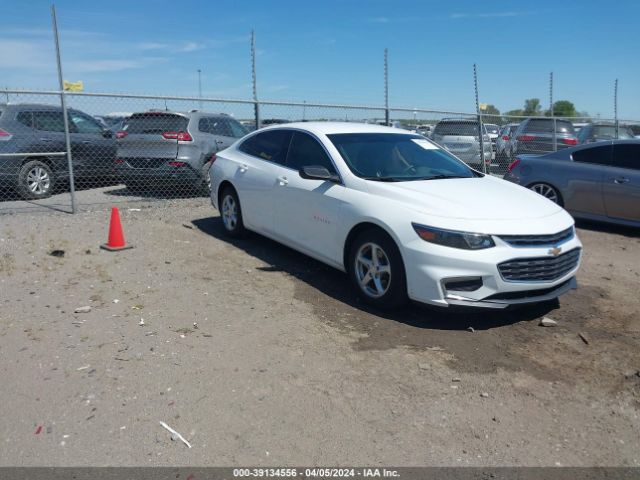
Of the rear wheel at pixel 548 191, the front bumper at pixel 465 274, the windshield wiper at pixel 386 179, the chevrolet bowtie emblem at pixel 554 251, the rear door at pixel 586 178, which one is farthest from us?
the rear wheel at pixel 548 191

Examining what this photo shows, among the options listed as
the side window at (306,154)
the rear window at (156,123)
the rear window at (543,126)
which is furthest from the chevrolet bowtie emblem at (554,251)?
the rear window at (543,126)

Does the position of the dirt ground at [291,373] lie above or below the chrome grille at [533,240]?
below

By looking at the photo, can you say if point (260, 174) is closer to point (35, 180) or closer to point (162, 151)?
point (162, 151)

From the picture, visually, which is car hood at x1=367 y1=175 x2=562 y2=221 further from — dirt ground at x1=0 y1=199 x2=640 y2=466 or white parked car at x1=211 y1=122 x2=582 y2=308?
dirt ground at x1=0 y1=199 x2=640 y2=466

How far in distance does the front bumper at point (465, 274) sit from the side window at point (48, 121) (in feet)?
25.3

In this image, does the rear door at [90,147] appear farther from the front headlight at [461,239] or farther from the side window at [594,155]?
the side window at [594,155]

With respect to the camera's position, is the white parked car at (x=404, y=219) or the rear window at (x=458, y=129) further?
the rear window at (x=458, y=129)

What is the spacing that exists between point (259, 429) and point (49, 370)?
1.63m

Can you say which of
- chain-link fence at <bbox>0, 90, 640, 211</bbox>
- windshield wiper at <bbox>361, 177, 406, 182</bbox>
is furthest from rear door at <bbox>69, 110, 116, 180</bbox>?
windshield wiper at <bbox>361, 177, 406, 182</bbox>

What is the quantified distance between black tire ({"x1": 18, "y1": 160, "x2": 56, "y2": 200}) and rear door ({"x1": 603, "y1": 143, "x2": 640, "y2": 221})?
910 centimetres

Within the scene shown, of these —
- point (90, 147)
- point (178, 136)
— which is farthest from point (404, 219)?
point (90, 147)

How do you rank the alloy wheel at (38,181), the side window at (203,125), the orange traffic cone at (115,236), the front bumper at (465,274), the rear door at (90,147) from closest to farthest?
the front bumper at (465,274) < the orange traffic cone at (115,236) < the alloy wheel at (38,181) < the side window at (203,125) < the rear door at (90,147)

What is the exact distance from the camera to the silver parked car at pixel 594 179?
8.43 meters

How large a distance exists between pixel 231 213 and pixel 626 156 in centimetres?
593
